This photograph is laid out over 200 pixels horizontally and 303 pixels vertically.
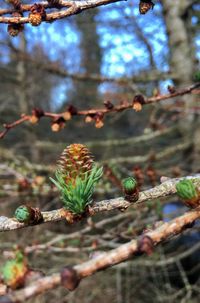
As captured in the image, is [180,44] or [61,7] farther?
[180,44]

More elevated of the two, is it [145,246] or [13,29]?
[13,29]

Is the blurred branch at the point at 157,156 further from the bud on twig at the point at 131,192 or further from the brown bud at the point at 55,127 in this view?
the bud on twig at the point at 131,192

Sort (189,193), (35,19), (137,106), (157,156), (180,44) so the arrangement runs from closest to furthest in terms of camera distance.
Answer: (189,193) < (35,19) < (137,106) < (157,156) < (180,44)

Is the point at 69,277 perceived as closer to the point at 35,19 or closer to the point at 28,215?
the point at 28,215

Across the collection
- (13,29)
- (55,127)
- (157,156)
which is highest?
(13,29)

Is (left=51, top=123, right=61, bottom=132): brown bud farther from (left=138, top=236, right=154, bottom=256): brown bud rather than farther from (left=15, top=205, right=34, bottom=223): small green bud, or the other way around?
(left=138, top=236, right=154, bottom=256): brown bud

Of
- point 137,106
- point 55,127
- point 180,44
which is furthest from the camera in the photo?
point 180,44

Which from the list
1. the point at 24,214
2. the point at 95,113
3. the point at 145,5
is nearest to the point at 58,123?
the point at 95,113
